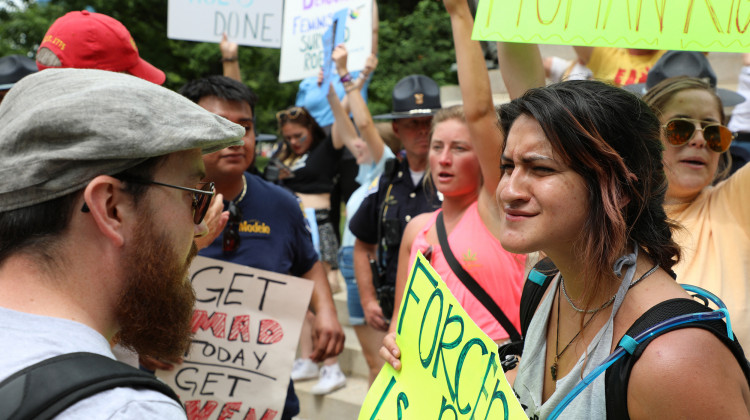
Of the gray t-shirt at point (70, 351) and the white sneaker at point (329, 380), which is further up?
the gray t-shirt at point (70, 351)

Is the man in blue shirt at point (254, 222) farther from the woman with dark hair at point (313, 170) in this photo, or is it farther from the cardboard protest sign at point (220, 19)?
the woman with dark hair at point (313, 170)

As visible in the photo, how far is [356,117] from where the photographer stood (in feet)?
15.7

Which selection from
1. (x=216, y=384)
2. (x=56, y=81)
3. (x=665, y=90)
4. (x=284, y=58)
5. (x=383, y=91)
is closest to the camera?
(x=56, y=81)

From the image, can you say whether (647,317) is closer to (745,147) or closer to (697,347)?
(697,347)

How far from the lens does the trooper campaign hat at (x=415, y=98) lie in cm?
476

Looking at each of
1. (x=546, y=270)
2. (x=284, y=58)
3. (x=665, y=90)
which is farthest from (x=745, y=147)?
(x=284, y=58)

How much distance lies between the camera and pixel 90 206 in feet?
4.18

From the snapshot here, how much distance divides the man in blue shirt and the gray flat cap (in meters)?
1.64

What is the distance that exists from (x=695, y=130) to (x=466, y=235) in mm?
971

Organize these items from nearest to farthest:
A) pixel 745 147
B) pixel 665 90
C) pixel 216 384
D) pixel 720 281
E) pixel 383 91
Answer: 1. pixel 720 281
2. pixel 665 90
3. pixel 216 384
4. pixel 745 147
5. pixel 383 91

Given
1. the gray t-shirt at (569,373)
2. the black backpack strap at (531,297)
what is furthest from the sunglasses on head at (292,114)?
the gray t-shirt at (569,373)

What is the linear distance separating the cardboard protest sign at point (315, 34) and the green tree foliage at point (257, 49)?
8.71 metres

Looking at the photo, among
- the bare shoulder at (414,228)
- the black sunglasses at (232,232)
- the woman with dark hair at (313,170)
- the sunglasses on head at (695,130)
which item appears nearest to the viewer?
the sunglasses on head at (695,130)

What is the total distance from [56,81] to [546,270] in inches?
55.6
